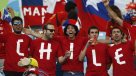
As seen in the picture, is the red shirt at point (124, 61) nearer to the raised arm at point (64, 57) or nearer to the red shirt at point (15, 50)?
the raised arm at point (64, 57)

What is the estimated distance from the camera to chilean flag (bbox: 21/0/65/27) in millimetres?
11234

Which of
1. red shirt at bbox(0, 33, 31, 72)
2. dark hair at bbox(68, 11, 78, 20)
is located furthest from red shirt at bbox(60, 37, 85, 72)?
dark hair at bbox(68, 11, 78, 20)

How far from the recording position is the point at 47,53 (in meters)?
8.23

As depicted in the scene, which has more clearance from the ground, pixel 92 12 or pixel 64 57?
pixel 92 12

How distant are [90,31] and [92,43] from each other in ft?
0.85

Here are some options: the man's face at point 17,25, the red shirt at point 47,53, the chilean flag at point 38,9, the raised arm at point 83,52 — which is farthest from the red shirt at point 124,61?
the chilean flag at point 38,9

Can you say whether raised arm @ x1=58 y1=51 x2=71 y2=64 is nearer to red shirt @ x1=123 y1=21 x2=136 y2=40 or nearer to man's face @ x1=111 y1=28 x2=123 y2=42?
man's face @ x1=111 y1=28 x2=123 y2=42

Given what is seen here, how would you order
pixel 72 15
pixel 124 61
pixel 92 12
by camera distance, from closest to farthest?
pixel 124 61 → pixel 72 15 → pixel 92 12

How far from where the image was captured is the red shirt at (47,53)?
8.19 metres

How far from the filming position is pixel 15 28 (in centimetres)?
855

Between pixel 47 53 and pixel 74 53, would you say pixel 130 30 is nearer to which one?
pixel 74 53

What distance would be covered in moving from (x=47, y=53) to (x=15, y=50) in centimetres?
58

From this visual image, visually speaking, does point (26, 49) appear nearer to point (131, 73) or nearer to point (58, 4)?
point (131, 73)

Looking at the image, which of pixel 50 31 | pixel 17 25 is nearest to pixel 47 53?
pixel 50 31
